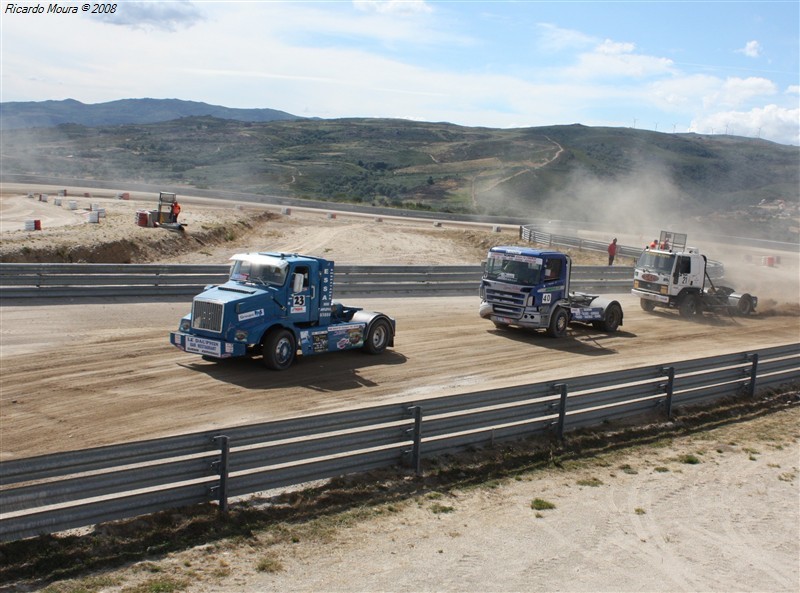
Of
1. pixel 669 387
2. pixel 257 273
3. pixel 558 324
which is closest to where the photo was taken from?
pixel 669 387

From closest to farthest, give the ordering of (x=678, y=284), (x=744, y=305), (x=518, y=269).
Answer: (x=518, y=269), (x=678, y=284), (x=744, y=305)

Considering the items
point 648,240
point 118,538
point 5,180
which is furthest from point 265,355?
point 5,180

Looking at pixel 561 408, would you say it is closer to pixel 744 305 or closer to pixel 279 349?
pixel 279 349

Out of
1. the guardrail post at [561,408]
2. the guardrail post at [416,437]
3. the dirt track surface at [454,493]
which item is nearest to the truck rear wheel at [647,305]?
the dirt track surface at [454,493]

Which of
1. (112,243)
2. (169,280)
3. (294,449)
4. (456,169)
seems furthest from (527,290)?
(456,169)

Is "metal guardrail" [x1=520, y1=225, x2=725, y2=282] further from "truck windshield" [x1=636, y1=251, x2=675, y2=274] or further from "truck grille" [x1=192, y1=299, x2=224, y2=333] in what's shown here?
"truck grille" [x1=192, y1=299, x2=224, y2=333]

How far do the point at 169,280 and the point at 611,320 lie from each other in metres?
12.8

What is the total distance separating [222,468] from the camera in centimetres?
866

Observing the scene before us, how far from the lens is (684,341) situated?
22.5 metres

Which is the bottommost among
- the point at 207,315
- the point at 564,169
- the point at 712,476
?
the point at 712,476

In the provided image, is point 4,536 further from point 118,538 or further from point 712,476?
point 712,476

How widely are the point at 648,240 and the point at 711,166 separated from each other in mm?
79053

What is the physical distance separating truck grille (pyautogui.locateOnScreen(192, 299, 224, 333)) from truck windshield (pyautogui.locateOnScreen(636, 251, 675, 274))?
1673 cm

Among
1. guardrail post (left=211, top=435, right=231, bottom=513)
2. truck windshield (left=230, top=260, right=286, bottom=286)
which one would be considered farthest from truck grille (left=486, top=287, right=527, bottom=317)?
guardrail post (left=211, top=435, right=231, bottom=513)
